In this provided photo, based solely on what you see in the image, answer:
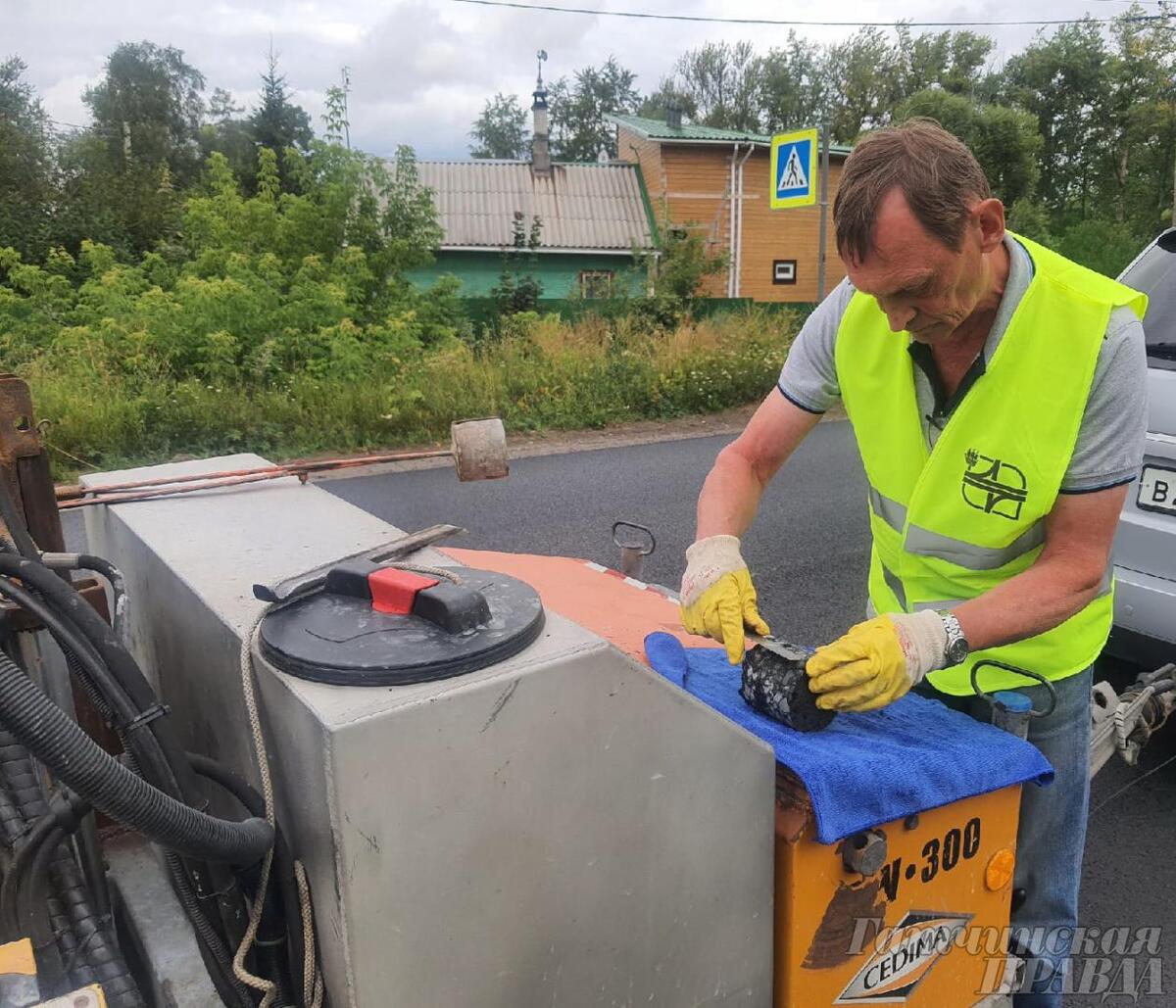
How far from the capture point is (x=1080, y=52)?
33.4 meters

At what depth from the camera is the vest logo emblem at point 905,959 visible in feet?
5.22

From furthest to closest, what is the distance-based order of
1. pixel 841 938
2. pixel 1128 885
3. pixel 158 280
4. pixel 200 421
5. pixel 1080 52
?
pixel 1080 52 → pixel 158 280 → pixel 200 421 → pixel 1128 885 → pixel 841 938

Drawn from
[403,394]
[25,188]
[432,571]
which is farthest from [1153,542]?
[25,188]

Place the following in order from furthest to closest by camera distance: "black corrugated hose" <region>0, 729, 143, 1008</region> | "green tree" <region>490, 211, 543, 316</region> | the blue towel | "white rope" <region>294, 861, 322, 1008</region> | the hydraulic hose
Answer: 1. "green tree" <region>490, 211, 543, 316</region>
2. the blue towel
3. "black corrugated hose" <region>0, 729, 143, 1008</region>
4. "white rope" <region>294, 861, 322, 1008</region>
5. the hydraulic hose

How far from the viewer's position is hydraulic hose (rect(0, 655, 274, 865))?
1.05 meters

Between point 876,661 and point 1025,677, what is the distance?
0.52 meters

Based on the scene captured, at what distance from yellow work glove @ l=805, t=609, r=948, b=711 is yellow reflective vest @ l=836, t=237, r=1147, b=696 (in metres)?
0.24

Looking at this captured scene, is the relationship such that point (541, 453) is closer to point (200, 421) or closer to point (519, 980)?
point (200, 421)

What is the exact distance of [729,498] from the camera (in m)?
2.22

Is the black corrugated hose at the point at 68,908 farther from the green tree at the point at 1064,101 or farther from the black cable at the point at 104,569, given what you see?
the green tree at the point at 1064,101

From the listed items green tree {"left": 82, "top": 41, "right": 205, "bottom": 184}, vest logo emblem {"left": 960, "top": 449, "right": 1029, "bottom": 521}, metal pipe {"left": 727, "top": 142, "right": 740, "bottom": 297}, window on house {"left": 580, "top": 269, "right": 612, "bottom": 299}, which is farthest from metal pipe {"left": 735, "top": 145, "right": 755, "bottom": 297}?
vest logo emblem {"left": 960, "top": 449, "right": 1029, "bottom": 521}

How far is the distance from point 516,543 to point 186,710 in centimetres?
416

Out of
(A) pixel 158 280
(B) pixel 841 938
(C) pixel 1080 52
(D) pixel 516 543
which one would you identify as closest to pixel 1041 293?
(B) pixel 841 938

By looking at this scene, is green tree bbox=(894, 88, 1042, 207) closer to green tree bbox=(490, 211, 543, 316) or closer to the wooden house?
the wooden house
